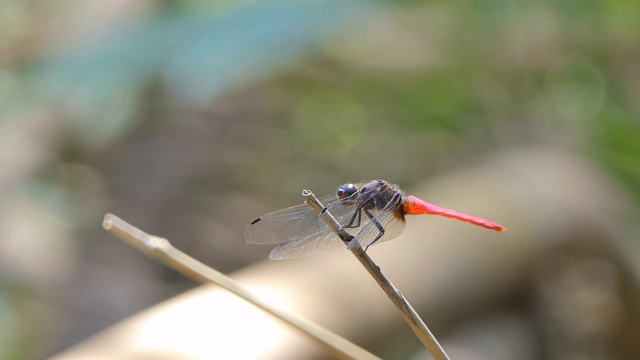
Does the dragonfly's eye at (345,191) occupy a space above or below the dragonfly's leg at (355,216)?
above

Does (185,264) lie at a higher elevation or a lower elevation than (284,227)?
lower

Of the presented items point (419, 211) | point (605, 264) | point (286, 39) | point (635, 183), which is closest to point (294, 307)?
point (419, 211)

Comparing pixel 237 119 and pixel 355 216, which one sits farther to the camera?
pixel 237 119

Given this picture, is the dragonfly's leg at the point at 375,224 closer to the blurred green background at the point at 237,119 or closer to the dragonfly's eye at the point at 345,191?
the dragonfly's eye at the point at 345,191

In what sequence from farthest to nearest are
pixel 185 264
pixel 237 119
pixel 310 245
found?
pixel 237 119 → pixel 310 245 → pixel 185 264

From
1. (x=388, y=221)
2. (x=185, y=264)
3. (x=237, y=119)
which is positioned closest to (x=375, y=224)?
(x=388, y=221)

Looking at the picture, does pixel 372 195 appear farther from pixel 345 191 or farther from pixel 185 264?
pixel 185 264

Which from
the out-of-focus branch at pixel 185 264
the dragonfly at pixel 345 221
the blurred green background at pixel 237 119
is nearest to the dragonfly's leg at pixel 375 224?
the dragonfly at pixel 345 221

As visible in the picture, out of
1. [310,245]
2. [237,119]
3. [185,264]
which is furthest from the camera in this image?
[237,119]
